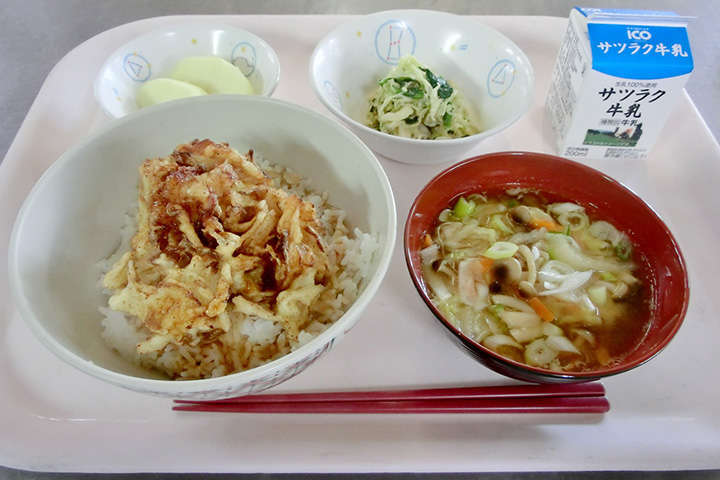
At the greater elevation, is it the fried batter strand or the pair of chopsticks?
the fried batter strand

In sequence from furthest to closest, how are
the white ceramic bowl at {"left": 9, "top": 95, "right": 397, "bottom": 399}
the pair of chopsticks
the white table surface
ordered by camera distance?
the white table surface → the pair of chopsticks → the white ceramic bowl at {"left": 9, "top": 95, "right": 397, "bottom": 399}

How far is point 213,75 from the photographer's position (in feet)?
5.28

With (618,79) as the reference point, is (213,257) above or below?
below

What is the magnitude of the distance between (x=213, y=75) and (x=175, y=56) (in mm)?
230

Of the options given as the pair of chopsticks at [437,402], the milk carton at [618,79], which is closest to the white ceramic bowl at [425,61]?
Answer: the milk carton at [618,79]

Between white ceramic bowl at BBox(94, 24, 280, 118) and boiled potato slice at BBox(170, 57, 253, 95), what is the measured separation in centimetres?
7

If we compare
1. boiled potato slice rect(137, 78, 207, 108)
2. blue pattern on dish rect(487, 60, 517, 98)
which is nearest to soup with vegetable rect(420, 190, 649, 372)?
blue pattern on dish rect(487, 60, 517, 98)

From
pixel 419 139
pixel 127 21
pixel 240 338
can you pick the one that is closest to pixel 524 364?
pixel 240 338

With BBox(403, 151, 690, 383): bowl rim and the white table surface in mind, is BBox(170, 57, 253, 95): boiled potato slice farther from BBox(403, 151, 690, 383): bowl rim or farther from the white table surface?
the white table surface

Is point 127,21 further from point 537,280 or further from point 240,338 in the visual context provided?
point 537,280

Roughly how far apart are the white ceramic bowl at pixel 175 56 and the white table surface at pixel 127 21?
29.1 inches

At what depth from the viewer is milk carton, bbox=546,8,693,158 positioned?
1.37m

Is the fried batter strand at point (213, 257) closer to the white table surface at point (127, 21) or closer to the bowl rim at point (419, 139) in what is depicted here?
the bowl rim at point (419, 139)

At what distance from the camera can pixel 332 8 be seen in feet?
9.05
